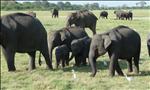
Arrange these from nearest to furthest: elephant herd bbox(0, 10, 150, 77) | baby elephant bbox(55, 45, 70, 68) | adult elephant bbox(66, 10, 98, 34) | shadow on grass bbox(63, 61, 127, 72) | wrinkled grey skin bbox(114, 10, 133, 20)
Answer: elephant herd bbox(0, 10, 150, 77) < shadow on grass bbox(63, 61, 127, 72) < baby elephant bbox(55, 45, 70, 68) < adult elephant bbox(66, 10, 98, 34) < wrinkled grey skin bbox(114, 10, 133, 20)

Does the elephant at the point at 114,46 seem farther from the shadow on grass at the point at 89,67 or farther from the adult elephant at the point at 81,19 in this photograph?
the adult elephant at the point at 81,19

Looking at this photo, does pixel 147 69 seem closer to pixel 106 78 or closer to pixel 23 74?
pixel 106 78


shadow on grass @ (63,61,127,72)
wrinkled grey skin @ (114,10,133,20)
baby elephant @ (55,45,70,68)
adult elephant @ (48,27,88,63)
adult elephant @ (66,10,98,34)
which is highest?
adult elephant @ (48,27,88,63)

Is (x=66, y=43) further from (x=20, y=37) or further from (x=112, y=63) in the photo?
(x=112, y=63)

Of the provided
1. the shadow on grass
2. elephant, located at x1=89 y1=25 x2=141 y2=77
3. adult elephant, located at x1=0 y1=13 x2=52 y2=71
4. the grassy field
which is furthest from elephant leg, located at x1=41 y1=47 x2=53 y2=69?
elephant, located at x1=89 y1=25 x2=141 y2=77

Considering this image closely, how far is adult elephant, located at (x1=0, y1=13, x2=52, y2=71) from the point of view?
12117 millimetres

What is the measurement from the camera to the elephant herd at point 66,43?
456 inches

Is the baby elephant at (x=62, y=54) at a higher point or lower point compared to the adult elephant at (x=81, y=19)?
higher

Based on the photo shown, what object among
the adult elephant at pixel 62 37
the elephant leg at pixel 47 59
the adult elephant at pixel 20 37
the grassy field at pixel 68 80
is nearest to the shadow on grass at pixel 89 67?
the grassy field at pixel 68 80

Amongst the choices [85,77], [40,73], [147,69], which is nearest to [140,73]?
[147,69]

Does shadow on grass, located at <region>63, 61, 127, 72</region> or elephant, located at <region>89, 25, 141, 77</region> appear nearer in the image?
elephant, located at <region>89, 25, 141, 77</region>

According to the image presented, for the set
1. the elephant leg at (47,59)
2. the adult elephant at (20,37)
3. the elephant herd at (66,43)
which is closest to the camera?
the elephant herd at (66,43)

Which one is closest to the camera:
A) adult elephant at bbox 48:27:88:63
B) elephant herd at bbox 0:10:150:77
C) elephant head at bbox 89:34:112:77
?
elephant head at bbox 89:34:112:77

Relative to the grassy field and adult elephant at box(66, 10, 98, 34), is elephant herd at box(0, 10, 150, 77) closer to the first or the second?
the grassy field
